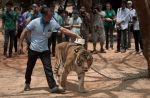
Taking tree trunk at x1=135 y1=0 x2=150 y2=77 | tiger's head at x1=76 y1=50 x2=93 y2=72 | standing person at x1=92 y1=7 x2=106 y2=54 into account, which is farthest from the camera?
standing person at x1=92 y1=7 x2=106 y2=54

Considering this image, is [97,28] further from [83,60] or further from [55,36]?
[83,60]

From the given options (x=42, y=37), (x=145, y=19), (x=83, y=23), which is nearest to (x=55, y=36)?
(x=83, y=23)

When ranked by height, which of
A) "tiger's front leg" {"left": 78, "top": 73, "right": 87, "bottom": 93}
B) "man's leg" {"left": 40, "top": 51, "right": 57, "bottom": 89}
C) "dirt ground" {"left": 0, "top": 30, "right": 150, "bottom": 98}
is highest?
"man's leg" {"left": 40, "top": 51, "right": 57, "bottom": 89}

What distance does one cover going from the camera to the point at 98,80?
9.92 meters

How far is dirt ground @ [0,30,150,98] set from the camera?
27.4 feet

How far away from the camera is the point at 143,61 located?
13023mm

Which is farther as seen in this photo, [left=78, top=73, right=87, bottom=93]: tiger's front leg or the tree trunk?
the tree trunk

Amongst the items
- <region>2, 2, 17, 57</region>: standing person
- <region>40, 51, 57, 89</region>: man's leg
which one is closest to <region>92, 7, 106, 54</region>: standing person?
<region>2, 2, 17, 57</region>: standing person

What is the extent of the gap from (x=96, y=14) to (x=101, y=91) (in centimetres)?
679

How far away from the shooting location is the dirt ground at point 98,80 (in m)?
8.35

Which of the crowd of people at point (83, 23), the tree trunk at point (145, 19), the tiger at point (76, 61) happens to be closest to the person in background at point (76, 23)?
the crowd of people at point (83, 23)

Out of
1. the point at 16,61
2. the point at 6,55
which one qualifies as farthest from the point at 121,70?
the point at 6,55

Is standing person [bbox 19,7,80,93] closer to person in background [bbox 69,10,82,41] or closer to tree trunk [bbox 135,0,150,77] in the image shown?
tree trunk [bbox 135,0,150,77]

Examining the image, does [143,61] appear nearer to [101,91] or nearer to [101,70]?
[101,70]
